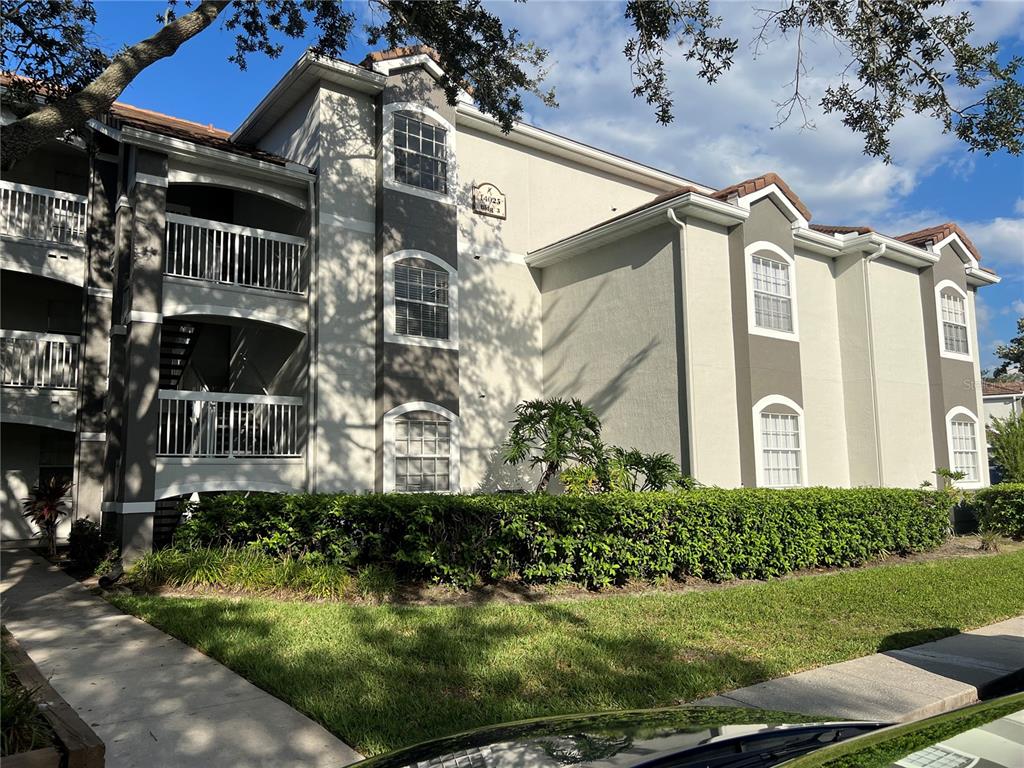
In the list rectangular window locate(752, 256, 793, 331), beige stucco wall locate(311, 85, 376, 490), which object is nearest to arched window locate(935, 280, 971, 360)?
rectangular window locate(752, 256, 793, 331)

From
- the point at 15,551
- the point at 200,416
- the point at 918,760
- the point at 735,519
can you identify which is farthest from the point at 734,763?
the point at 15,551

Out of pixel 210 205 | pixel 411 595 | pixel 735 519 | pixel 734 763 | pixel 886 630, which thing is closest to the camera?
pixel 734 763

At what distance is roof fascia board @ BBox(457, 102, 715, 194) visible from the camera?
15.8 metres

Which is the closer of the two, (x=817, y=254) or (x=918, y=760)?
(x=918, y=760)

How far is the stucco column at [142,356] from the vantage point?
11.1 metres

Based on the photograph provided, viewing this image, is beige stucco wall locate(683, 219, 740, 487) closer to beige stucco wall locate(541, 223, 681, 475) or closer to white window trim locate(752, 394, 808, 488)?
beige stucco wall locate(541, 223, 681, 475)

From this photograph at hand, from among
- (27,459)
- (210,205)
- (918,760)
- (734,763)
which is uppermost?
(210,205)

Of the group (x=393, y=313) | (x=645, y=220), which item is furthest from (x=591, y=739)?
(x=645, y=220)

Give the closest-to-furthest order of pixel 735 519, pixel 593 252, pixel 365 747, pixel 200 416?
pixel 365 747 < pixel 735 519 < pixel 200 416 < pixel 593 252

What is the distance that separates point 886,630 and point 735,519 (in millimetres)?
3053

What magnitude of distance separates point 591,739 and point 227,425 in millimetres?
11684

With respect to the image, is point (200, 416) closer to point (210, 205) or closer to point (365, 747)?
point (210, 205)

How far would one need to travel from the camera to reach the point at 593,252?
1572cm

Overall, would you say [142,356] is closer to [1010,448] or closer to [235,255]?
[235,255]
